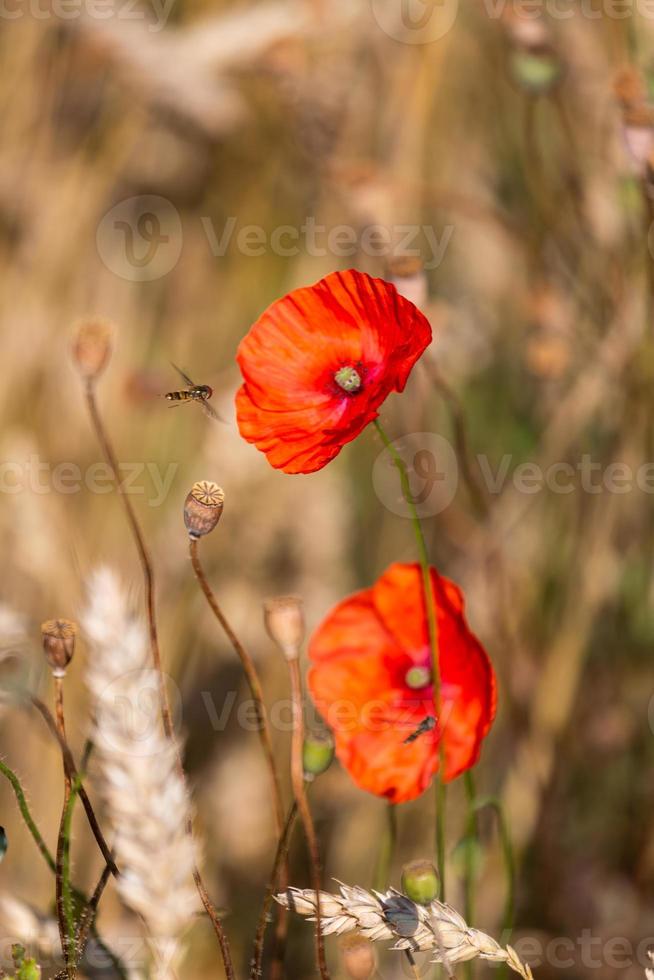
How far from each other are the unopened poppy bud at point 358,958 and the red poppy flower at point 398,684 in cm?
12

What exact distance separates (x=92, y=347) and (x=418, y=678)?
36 centimetres

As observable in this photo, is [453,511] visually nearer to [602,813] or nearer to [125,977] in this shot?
[602,813]

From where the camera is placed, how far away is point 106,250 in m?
1.47

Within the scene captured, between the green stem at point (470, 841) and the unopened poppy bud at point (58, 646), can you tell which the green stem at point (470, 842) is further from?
the unopened poppy bud at point (58, 646)

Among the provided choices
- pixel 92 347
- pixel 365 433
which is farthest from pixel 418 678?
pixel 365 433

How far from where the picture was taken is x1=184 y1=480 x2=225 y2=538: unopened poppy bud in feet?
2.15

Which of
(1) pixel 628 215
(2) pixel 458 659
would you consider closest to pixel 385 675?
(2) pixel 458 659

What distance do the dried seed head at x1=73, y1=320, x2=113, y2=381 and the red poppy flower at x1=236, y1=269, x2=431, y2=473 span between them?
0.14 m

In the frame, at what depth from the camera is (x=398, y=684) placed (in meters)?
0.84

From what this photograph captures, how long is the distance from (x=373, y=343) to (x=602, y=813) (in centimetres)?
77

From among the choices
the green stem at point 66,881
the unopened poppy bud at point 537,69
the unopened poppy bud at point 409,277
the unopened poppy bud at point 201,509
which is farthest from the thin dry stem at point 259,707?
the unopened poppy bud at point 537,69

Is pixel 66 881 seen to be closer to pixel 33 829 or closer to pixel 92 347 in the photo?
pixel 33 829

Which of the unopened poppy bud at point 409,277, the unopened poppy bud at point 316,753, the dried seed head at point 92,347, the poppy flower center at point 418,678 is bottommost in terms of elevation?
the unopened poppy bud at point 316,753

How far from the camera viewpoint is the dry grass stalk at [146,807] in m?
0.66
